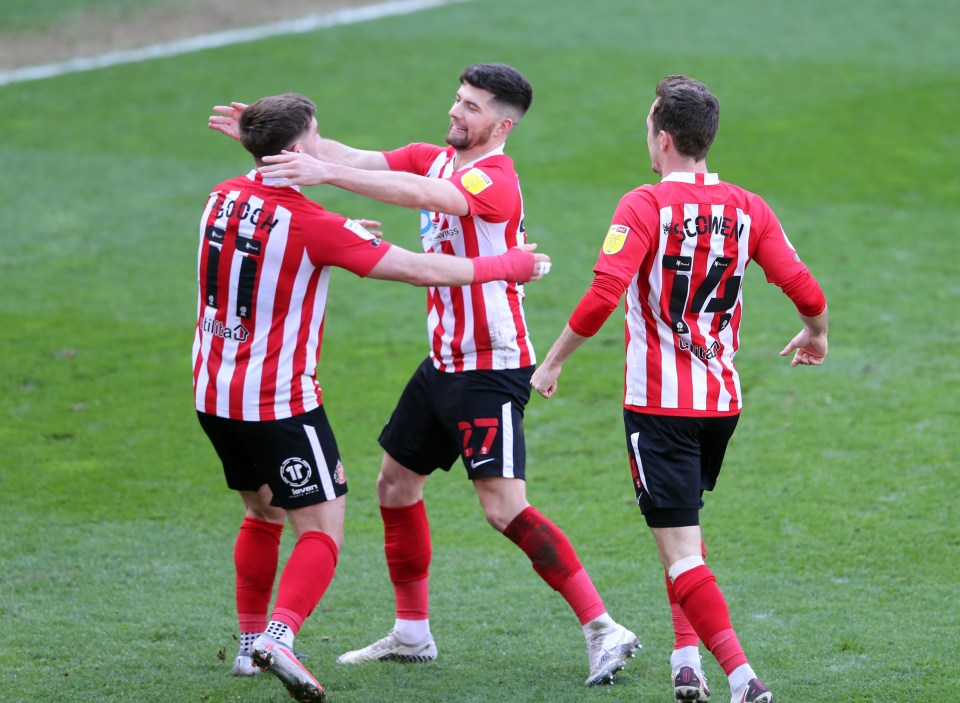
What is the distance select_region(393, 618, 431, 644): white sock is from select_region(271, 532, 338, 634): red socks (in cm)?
63

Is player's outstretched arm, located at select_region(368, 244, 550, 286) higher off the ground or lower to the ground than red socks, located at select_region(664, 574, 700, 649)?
higher

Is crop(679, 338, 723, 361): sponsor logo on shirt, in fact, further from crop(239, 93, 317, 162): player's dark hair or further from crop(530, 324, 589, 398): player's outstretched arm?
crop(239, 93, 317, 162): player's dark hair

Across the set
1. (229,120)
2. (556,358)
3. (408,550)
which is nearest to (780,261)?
(556,358)

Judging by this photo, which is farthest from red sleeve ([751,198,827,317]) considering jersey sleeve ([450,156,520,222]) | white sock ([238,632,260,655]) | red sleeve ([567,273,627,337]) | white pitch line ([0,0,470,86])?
white pitch line ([0,0,470,86])

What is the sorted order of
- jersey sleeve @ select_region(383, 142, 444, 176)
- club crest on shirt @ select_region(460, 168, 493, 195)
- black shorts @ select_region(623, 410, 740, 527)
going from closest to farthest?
black shorts @ select_region(623, 410, 740, 527) → club crest on shirt @ select_region(460, 168, 493, 195) → jersey sleeve @ select_region(383, 142, 444, 176)

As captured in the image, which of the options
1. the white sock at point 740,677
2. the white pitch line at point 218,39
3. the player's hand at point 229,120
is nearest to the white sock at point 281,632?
the white sock at point 740,677

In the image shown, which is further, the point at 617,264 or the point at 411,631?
the point at 411,631

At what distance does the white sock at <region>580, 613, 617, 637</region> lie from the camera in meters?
4.52

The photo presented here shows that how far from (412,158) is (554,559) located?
173 cm

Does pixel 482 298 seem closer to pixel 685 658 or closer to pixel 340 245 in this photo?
pixel 340 245

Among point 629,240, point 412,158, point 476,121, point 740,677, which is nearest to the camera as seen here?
point 740,677

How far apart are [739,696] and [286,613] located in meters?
1.47

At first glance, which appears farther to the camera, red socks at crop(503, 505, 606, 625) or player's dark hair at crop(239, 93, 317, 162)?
red socks at crop(503, 505, 606, 625)

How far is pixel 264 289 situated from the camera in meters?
4.13
